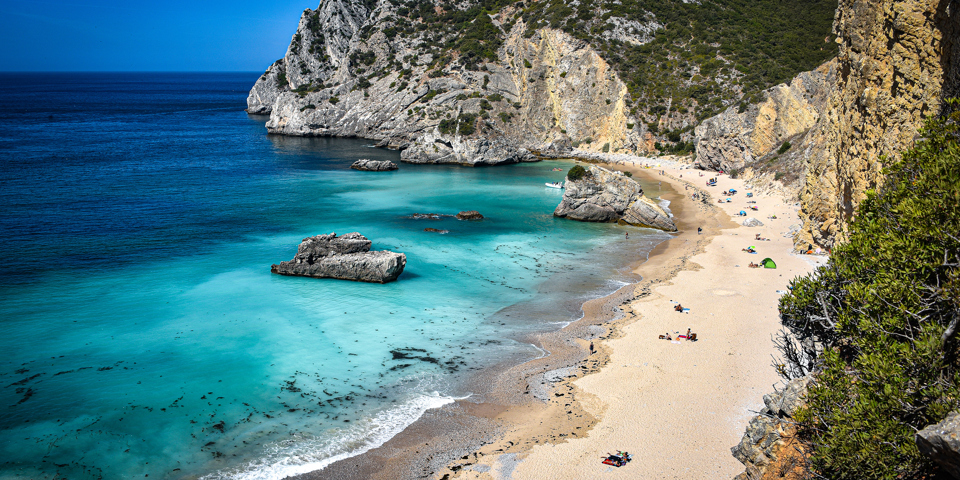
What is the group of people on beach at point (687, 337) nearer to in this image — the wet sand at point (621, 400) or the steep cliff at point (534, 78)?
the wet sand at point (621, 400)

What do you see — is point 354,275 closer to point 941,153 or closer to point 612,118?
point 941,153

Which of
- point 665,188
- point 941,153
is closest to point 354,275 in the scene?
point 941,153

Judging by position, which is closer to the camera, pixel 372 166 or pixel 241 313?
pixel 241 313

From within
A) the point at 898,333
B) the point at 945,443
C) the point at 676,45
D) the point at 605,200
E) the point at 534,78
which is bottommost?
the point at 605,200

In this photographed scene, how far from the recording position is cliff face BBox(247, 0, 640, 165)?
77000 millimetres

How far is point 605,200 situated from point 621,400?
28623 millimetres

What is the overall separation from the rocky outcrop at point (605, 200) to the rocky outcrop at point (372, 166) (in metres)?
31.9

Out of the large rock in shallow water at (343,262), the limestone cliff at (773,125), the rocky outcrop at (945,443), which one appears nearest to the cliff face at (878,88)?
the rocky outcrop at (945,443)

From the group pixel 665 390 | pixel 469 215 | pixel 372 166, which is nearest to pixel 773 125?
pixel 469 215

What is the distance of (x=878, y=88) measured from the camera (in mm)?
17125

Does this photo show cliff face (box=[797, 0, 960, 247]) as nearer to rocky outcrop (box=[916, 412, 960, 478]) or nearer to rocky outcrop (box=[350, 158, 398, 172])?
rocky outcrop (box=[916, 412, 960, 478])

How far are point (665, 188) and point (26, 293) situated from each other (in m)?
51.7

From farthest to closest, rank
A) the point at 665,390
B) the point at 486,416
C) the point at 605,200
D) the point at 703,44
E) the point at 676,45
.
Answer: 1. the point at 676,45
2. the point at 703,44
3. the point at 605,200
4. the point at 665,390
5. the point at 486,416

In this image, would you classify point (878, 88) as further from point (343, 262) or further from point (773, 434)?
point (343, 262)
